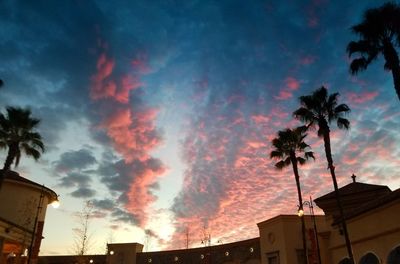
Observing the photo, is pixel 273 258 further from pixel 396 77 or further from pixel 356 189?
pixel 396 77

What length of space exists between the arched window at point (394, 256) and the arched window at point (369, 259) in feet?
6.41

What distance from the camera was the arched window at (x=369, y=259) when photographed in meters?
24.4

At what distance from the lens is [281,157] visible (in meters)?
37.8

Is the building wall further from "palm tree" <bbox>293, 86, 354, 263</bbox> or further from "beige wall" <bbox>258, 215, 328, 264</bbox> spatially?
"palm tree" <bbox>293, 86, 354, 263</bbox>

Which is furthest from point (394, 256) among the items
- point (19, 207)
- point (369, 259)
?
point (19, 207)

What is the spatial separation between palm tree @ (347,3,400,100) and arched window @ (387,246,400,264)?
9.68m

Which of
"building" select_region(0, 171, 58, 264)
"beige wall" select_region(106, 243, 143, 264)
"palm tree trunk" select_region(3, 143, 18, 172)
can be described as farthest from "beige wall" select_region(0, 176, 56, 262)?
"beige wall" select_region(106, 243, 143, 264)

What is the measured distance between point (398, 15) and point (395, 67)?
123 inches

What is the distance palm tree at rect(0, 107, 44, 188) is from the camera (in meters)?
28.5

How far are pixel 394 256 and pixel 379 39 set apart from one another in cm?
1351

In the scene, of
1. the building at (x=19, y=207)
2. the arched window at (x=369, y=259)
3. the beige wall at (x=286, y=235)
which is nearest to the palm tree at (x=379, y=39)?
the arched window at (x=369, y=259)

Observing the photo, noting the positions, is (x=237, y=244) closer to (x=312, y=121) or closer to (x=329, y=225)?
(x=329, y=225)

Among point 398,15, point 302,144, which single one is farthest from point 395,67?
point 302,144

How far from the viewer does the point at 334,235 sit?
101 ft
